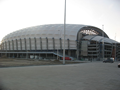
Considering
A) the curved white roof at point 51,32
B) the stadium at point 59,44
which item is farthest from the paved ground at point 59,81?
the curved white roof at point 51,32

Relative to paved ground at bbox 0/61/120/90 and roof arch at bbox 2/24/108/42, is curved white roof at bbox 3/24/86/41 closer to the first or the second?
roof arch at bbox 2/24/108/42

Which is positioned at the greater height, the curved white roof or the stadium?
the curved white roof

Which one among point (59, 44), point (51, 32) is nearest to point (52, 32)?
point (51, 32)

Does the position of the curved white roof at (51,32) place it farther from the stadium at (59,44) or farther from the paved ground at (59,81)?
the paved ground at (59,81)

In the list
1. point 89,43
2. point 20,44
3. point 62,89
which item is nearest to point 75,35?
point 89,43

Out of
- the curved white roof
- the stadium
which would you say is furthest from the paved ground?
the curved white roof

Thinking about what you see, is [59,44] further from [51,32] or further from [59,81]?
[59,81]

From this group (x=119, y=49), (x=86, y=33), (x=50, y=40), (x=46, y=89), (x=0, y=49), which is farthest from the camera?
(x=0, y=49)

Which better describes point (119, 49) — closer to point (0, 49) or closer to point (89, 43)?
point (89, 43)

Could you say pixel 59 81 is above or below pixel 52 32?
below

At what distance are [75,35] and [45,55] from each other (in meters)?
21.5

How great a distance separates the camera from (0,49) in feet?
331

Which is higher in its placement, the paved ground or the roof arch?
the roof arch

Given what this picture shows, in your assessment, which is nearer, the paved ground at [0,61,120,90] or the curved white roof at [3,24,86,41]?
the paved ground at [0,61,120,90]
